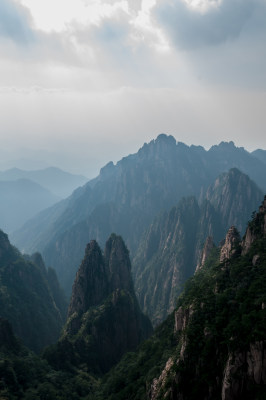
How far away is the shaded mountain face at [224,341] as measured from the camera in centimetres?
2636

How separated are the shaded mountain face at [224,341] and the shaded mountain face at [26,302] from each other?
2118 inches

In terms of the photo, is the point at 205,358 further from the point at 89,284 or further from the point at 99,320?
the point at 89,284

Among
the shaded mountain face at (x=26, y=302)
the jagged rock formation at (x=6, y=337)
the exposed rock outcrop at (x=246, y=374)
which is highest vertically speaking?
the shaded mountain face at (x=26, y=302)

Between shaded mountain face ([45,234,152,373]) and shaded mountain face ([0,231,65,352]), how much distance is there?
16.7m

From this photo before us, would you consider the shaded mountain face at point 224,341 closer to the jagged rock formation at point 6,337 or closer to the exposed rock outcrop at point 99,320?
the jagged rock formation at point 6,337

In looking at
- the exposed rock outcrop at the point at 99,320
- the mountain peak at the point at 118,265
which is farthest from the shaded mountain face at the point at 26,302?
the mountain peak at the point at 118,265

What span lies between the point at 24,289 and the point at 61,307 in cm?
3410

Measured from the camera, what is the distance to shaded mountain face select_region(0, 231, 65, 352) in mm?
94375

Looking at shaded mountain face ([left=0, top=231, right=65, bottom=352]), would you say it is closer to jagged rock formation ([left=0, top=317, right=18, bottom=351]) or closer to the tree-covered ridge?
jagged rock formation ([left=0, top=317, right=18, bottom=351])

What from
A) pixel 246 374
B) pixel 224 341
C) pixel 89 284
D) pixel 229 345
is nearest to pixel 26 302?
pixel 89 284

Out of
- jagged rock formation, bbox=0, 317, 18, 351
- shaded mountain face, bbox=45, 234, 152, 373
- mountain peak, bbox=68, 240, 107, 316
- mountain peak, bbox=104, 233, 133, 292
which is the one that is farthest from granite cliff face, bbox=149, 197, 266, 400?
mountain peak, bbox=104, 233, 133, 292

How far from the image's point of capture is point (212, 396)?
28.5 metres

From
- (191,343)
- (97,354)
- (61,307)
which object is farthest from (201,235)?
(191,343)

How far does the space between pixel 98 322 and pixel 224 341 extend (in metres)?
52.9
